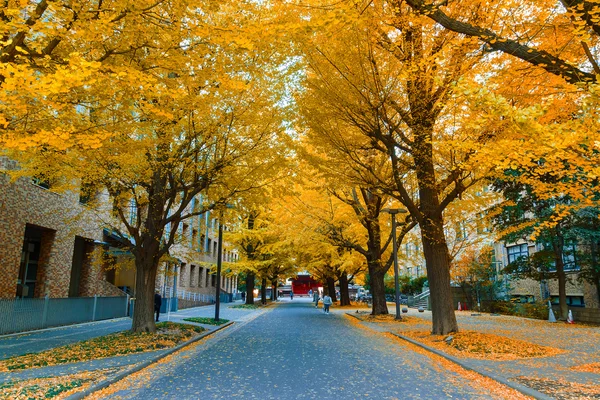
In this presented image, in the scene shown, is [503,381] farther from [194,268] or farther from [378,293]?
[194,268]

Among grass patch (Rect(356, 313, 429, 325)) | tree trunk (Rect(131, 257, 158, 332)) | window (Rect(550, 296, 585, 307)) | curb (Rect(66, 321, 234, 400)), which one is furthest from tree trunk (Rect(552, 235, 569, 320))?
tree trunk (Rect(131, 257, 158, 332))

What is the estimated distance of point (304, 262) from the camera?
38.7 m

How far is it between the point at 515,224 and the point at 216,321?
15533 mm

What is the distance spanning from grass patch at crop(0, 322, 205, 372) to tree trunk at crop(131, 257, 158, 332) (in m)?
0.37

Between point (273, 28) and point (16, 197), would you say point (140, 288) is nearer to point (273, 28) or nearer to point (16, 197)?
point (16, 197)

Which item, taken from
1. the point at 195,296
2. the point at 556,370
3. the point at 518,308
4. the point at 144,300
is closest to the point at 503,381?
the point at 556,370

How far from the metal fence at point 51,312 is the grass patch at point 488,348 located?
44.1ft

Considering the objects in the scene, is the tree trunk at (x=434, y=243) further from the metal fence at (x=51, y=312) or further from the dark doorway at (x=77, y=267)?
the dark doorway at (x=77, y=267)

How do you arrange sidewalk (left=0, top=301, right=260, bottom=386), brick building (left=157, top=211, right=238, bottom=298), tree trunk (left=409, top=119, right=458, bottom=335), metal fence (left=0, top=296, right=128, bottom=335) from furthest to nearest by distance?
brick building (left=157, top=211, right=238, bottom=298) < metal fence (left=0, top=296, right=128, bottom=335) < tree trunk (left=409, top=119, right=458, bottom=335) < sidewalk (left=0, top=301, right=260, bottom=386)

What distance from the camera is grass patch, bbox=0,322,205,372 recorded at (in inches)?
349

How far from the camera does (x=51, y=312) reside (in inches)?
635

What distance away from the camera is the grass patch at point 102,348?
8867 mm

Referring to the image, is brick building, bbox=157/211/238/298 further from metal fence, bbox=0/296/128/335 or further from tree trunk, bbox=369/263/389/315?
tree trunk, bbox=369/263/389/315

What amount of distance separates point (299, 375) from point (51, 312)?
12.8 meters
